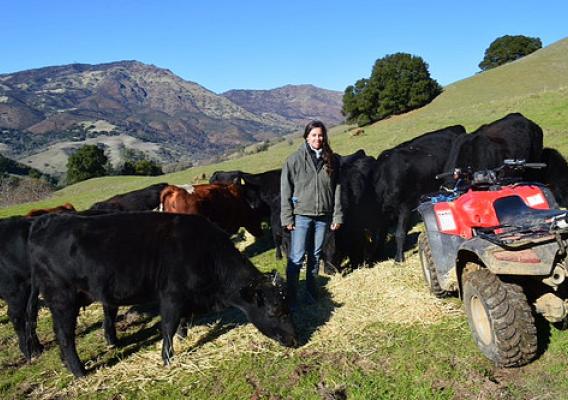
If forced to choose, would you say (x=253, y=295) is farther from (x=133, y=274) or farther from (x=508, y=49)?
(x=508, y=49)

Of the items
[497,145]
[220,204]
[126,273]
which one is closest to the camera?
[126,273]

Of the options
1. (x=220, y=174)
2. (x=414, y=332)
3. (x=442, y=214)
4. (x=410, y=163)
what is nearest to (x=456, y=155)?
(x=410, y=163)

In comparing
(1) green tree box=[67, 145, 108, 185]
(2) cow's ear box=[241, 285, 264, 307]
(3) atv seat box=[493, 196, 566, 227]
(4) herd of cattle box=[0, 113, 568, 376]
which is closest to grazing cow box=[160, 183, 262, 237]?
(4) herd of cattle box=[0, 113, 568, 376]

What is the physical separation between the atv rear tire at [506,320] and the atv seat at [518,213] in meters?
0.55

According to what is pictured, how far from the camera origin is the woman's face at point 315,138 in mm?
5855

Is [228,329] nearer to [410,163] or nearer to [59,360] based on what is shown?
[59,360]

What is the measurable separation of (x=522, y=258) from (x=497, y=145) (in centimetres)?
603

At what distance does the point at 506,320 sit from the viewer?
3898mm

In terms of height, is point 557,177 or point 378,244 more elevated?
point 557,177

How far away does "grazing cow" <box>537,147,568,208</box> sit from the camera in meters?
9.01

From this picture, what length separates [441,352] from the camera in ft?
15.6

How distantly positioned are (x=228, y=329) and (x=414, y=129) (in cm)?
2232

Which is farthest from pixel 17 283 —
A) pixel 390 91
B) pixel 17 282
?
pixel 390 91

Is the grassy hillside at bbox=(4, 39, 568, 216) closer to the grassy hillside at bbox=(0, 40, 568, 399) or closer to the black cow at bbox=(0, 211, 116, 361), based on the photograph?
the grassy hillside at bbox=(0, 40, 568, 399)
